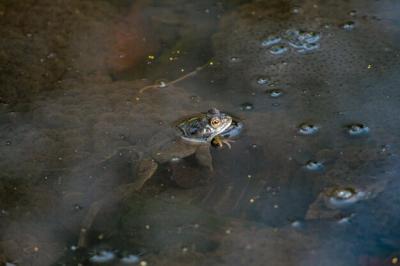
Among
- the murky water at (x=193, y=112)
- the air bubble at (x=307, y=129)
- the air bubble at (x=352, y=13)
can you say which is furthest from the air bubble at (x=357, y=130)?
the air bubble at (x=352, y=13)

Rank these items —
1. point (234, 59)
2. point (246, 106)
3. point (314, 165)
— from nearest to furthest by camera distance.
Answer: point (314, 165) → point (246, 106) → point (234, 59)

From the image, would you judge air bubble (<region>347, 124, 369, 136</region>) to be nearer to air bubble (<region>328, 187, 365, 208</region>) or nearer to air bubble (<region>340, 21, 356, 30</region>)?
air bubble (<region>328, 187, 365, 208</region>)

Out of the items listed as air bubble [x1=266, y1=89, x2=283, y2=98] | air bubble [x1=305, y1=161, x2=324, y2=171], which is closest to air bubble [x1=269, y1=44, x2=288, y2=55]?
air bubble [x1=266, y1=89, x2=283, y2=98]

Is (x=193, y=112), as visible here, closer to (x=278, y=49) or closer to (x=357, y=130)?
(x=278, y=49)

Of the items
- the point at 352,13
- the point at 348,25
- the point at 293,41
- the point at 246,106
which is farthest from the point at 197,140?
the point at 352,13

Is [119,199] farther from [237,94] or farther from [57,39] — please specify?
[57,39]

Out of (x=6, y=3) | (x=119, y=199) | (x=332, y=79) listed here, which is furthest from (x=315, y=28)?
(x=6, y=3)
